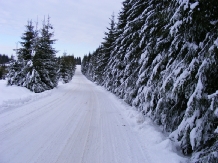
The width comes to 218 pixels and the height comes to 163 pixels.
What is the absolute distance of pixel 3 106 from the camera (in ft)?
24.4

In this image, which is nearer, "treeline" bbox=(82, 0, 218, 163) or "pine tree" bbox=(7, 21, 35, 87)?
"treeline" bbox=(82, 0, 218, 163)

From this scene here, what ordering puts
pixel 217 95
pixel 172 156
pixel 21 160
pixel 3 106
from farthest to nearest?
1. pixel 3 106
2. pixel 172 156
3. pixel 21 160
4. pixel 217 95

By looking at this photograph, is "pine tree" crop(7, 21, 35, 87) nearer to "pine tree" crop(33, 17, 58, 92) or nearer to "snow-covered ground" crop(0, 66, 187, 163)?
"pine tree" crop(33, 17, 58, 92)

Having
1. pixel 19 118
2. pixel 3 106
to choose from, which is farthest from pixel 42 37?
pixel 19 118

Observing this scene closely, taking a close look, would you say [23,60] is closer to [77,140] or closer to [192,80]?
[77,140]

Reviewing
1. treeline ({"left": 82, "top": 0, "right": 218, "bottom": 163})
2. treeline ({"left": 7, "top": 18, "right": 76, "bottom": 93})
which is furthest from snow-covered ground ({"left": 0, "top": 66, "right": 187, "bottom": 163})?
treeline ({"left": 7, "top": 18, "right": 76, "bottom": 93})

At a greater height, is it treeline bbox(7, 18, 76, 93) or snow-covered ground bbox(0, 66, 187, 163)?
treeline bbox(7, 18, 76, 93)

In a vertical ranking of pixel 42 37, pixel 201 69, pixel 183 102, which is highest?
pixel 42 37

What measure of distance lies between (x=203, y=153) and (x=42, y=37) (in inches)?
720

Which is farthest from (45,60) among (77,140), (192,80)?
(192,80)

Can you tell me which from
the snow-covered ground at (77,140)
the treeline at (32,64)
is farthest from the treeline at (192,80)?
the treeline at (32,64)

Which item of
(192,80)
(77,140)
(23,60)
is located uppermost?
(23,60)

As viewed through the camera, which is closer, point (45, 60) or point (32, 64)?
point (32, 64)

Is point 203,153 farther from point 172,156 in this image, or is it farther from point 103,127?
point 103,127
